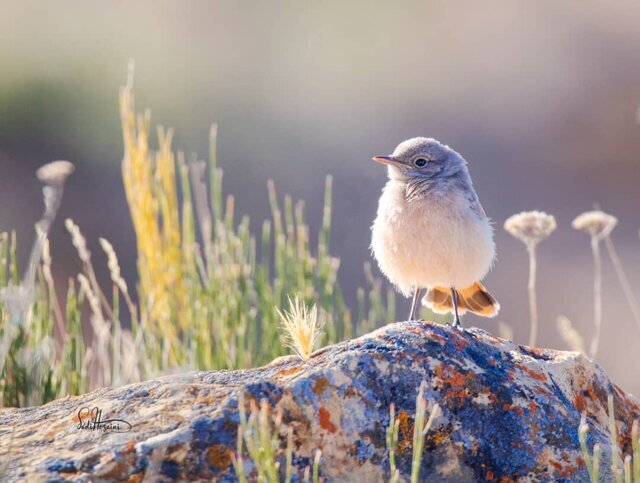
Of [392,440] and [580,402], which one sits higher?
[392,440]

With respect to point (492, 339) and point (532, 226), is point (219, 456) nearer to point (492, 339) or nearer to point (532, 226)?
point (492, 339)

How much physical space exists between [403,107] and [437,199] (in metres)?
11.4

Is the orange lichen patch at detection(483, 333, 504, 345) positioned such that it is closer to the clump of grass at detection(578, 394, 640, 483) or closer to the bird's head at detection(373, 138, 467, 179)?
the clump of grass at detection(578, 394, 640, 483)

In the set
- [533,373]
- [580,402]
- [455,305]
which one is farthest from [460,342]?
[455,305]

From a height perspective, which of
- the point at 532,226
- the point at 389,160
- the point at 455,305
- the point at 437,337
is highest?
the point at 389,160

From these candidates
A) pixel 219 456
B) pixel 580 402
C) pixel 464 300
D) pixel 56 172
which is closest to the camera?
pixel 219 456

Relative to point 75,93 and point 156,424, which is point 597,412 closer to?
point 156,424

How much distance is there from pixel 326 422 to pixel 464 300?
2661 mm

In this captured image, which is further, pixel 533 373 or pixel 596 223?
pixel 596 223

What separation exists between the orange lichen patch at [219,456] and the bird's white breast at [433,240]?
6.90 ft

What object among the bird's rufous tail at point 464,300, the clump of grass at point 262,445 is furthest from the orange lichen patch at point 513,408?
the bird's rufous tail at point 464,300

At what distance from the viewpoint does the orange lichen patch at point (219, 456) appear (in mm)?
3197

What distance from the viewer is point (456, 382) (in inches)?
141

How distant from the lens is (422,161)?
548 centimetres
